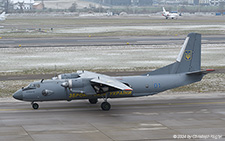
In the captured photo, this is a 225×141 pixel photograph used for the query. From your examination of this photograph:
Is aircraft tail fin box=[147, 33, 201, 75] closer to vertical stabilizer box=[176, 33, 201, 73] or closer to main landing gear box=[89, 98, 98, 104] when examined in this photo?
vertical stabilizer box=[176, 33, 201, 73]

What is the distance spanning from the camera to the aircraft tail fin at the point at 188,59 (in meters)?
29.9

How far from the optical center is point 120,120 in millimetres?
25125

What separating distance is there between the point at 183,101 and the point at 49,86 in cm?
1176

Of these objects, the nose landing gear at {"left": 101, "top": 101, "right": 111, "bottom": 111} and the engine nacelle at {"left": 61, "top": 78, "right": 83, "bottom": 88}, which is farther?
the nose landing gear at {"left": 101, "top": 101, "right": 111, "bottom": 111}

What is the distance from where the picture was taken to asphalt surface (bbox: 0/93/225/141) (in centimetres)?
2156

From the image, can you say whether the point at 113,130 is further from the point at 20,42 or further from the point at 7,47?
the point at 20,42

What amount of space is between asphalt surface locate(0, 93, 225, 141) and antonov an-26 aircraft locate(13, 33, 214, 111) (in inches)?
46.7

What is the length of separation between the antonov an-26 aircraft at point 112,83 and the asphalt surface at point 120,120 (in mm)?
1187

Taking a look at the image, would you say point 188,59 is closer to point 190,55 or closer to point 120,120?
point 190,55

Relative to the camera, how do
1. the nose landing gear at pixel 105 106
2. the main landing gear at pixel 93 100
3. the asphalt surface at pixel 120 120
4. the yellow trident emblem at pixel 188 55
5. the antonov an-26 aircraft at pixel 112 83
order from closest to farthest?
the asphalt surface at pixel 120 120 → the antonov an-26 aircraft at pixel 112 83 → the nose landing gear at pixel 105 106 → the main landing gear at pixel 93 100 → the yellow trident emblem at pixel 188 55

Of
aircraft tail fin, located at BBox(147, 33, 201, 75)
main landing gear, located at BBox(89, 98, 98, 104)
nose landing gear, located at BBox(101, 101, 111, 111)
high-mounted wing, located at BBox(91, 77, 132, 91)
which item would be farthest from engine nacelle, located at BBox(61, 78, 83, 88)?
aircraft tail fin, located at BBox(147, 33, 201, 75)

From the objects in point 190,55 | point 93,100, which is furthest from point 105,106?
point 190,55

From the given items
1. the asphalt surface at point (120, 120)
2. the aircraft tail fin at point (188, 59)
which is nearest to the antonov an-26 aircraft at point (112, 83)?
the aircraft tail fin at point (188, 59)

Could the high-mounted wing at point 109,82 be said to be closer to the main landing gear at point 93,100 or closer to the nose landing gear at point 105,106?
the nose landing gear at point 105,106
